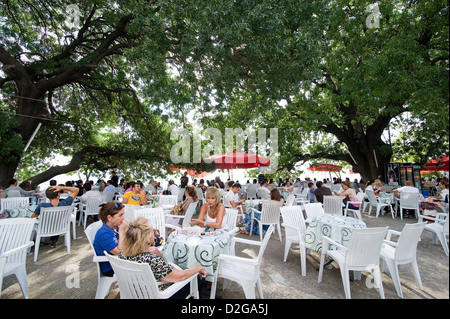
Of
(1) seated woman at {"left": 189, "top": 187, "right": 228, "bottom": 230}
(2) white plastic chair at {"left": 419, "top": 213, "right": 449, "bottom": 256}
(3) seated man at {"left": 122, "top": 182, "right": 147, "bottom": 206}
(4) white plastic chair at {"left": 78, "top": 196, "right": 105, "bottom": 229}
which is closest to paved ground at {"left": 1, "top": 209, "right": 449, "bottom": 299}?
(2) white plastic chair at {"left": 419, "top": 213, "right": 449, "bottom": 256}

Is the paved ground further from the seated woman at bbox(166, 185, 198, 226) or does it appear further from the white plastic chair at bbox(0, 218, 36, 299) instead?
the seated woman at bbox(166, 185, 198, 226)

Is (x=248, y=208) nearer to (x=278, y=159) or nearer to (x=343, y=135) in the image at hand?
(x=278, y=159)

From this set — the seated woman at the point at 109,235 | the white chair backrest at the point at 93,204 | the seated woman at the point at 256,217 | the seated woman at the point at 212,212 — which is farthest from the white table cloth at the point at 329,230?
the white chair backrest at the point at 93,204

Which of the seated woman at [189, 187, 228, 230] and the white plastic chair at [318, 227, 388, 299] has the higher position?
the seated woman at [189, 187, 228, 230]

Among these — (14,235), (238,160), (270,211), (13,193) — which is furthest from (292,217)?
(13,193)

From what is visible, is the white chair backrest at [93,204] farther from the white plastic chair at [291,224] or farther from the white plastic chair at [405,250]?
the white plastic chair at [405,250]

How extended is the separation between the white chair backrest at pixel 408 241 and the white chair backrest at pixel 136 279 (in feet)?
10.2

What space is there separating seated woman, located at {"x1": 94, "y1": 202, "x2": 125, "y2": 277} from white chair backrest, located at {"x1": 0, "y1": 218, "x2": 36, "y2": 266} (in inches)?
47.6

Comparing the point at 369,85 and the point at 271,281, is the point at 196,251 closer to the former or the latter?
the point at 271,281

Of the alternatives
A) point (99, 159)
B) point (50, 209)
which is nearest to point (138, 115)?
point (99, 159)

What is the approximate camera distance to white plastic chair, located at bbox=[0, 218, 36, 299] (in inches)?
107

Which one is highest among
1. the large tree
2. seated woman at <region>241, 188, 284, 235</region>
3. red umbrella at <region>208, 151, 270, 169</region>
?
the large tree

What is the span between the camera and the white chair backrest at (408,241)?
9.72 ft

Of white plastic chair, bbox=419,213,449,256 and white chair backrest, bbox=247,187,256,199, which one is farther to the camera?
white chair backrest, bbox=247,187,256,199
